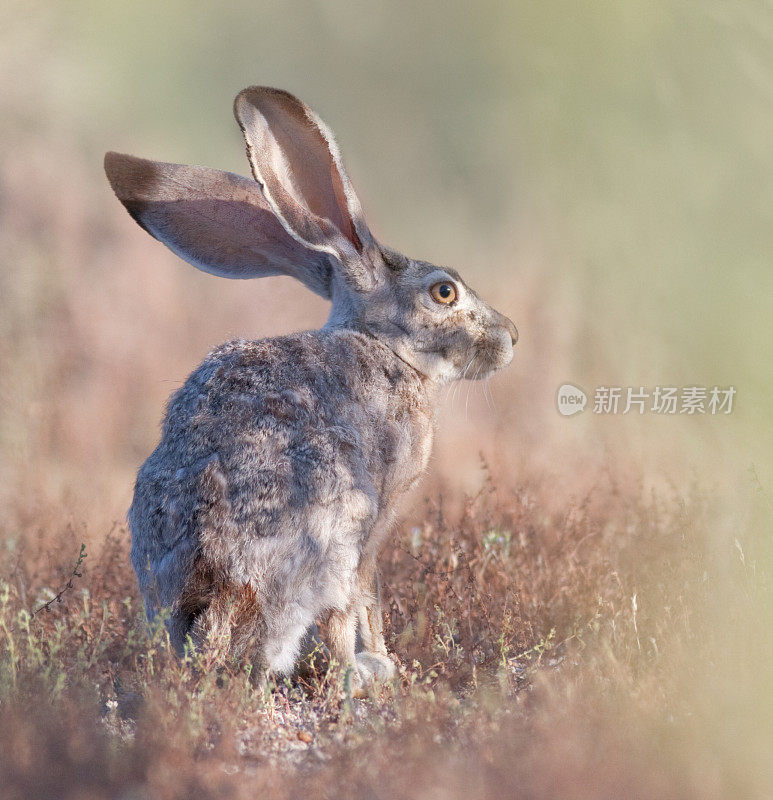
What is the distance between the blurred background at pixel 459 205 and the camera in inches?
152

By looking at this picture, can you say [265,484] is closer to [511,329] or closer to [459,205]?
[511,329]

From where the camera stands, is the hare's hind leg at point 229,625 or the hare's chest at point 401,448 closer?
the hare's hind leg at point 229,625

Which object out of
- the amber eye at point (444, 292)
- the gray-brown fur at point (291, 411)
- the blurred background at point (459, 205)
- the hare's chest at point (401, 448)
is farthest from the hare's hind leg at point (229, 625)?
the blurred background at point (459, 205)

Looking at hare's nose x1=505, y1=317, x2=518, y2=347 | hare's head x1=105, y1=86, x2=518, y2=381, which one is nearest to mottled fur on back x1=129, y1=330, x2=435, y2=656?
hare's head x1=105, y1=86, x2=518, y2=381

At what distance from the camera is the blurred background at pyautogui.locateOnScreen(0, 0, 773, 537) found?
3.85 metres

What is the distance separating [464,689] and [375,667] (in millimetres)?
397

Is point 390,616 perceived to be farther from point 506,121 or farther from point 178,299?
point 178,299

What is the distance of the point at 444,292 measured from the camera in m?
4.20

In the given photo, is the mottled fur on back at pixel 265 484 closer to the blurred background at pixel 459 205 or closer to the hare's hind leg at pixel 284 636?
the hare's hind leg at pixel 284 636

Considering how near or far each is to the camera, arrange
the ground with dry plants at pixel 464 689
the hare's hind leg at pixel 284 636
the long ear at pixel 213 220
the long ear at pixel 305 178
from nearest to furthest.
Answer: the ground with dry plants at pixel 464 689, the hare's hind leg at pixel 284 636, the long ear at pixel 305 178, the long ear at pixel 213 220

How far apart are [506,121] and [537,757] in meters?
3.66

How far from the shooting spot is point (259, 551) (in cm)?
319

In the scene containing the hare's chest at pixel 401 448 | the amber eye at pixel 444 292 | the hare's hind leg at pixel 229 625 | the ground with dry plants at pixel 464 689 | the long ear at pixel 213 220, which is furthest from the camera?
the amber eye at pixel 444 292

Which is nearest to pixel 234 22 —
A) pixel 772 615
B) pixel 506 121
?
pixel 506 121
